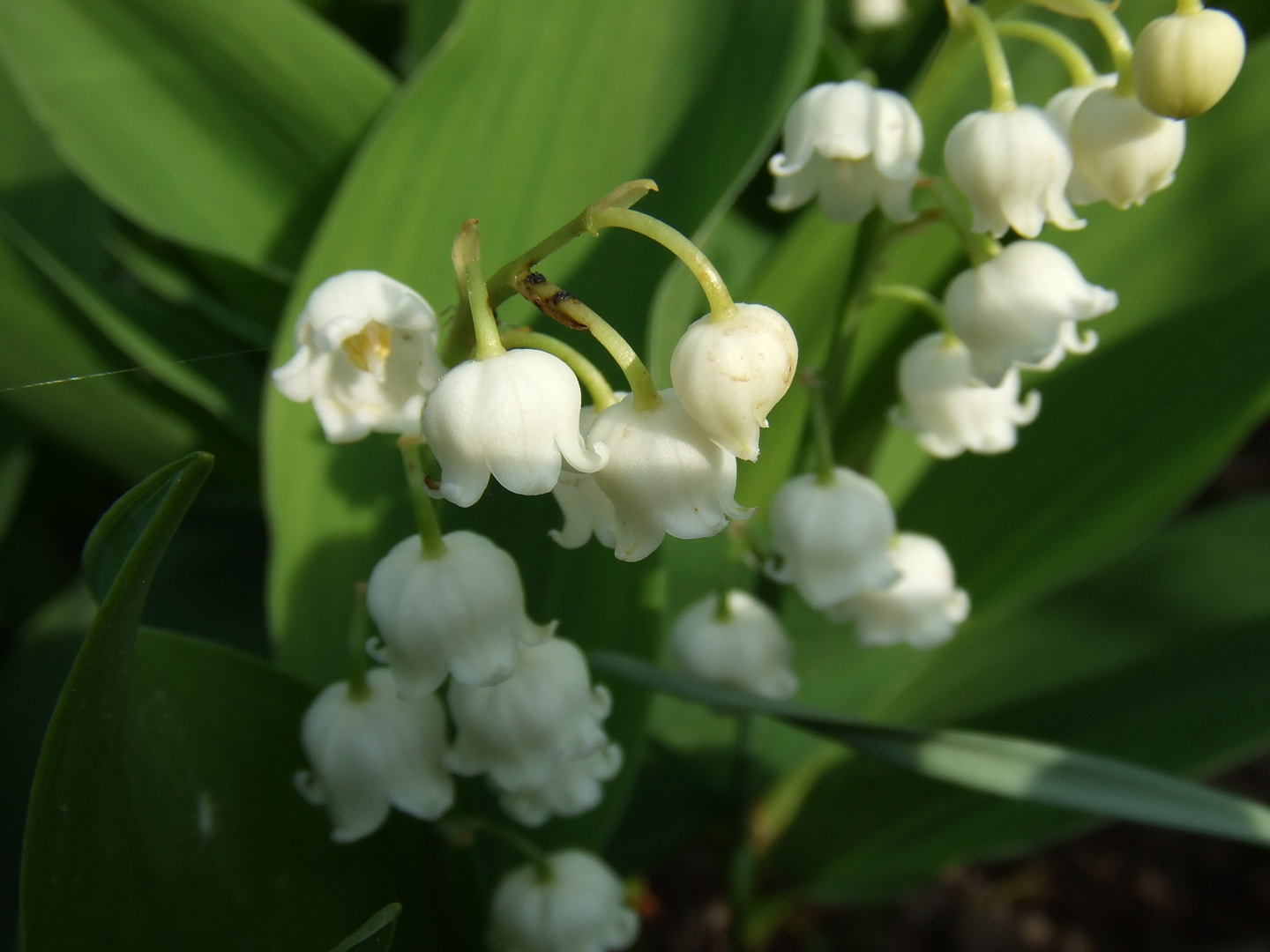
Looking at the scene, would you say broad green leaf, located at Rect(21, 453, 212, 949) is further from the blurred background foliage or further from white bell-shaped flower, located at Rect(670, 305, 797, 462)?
white bell-shaped flower, located at Rect(670, 305, 797, 462)

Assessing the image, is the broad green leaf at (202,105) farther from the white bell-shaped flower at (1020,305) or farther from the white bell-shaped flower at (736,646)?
the white bell-shaped flower at (1020,305)

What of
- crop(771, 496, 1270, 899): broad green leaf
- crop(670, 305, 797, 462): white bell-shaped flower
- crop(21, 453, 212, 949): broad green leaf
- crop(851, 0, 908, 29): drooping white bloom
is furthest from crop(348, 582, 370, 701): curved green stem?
crop(851, 0, 908, 29): drooping white bloom

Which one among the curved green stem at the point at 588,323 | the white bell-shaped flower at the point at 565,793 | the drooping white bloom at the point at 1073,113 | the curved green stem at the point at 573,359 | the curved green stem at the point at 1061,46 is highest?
the curved green stem at the point at 1061,46

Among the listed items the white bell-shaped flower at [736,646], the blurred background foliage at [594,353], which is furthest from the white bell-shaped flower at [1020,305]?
the white bell-shaped flower at [736,646]

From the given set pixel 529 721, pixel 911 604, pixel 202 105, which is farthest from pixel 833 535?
pixel 202 105

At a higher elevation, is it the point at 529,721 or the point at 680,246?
the point at 680,246

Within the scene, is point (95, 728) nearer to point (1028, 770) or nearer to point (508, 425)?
point (508, 425)

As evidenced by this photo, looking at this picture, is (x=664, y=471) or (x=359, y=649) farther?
(x=359, y=649)
